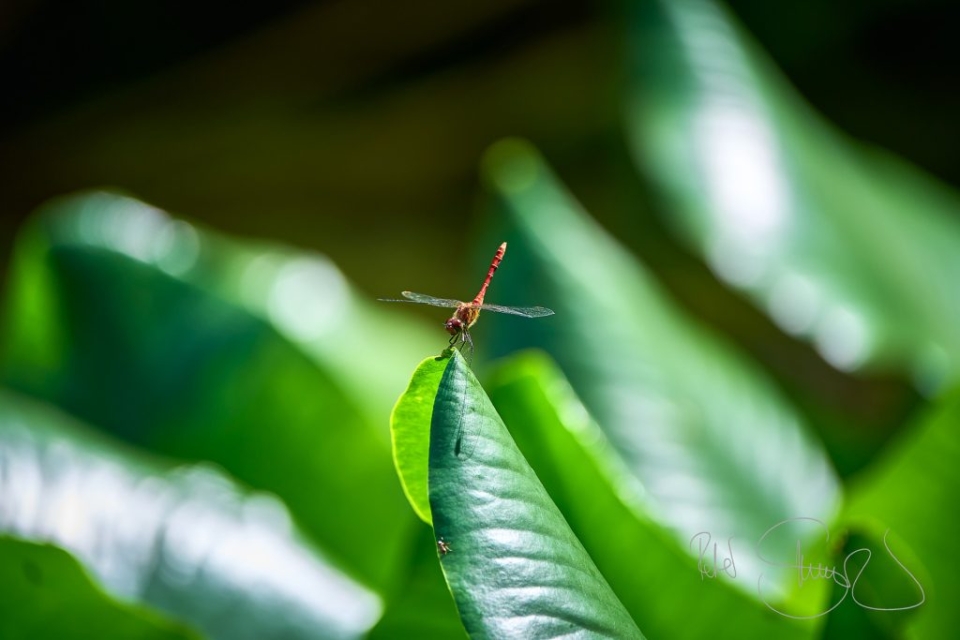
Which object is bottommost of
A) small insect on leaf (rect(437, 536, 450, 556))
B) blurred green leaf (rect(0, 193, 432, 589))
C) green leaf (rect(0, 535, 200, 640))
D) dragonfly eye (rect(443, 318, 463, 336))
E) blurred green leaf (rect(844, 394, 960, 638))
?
blurred green leaf (rect(844, 394, 960, 638))

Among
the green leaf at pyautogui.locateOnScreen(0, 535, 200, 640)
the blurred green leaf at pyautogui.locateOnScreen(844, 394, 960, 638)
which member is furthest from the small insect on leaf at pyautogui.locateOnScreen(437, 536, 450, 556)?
the blurred green leaf at pyautogui.locateOnScreen(844, 394, 960, 638)

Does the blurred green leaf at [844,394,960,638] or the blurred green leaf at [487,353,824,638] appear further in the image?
the blurred green leaf at [844,394,960,638]

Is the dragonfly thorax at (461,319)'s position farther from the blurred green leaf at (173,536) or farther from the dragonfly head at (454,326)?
the blurred green leaf at (173,536)

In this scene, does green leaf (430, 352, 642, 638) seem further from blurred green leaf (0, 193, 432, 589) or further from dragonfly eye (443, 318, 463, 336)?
blurred green leaf (0, 193, 432, 589)

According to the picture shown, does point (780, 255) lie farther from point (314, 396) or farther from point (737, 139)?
point (314, 396)

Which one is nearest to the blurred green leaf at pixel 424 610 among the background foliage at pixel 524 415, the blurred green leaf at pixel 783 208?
the background foliage at pixel 524 415

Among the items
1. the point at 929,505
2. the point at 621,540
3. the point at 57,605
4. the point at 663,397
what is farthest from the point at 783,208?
the point at 57,605
